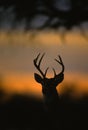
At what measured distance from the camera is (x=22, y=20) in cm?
1791

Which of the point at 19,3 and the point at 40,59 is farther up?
the point at 19,3

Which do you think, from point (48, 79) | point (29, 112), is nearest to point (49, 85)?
point (48, 79)

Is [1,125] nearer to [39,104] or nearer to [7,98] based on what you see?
[39,104]

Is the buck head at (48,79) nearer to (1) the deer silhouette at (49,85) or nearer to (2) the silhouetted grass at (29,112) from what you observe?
(1) the deer silhouette at (49,85)

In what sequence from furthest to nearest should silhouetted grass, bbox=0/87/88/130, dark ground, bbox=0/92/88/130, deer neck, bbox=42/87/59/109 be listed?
silhouetted grass, bbox=0/87/88/130 < dark ground, bbox=0/92/88/130 < deer neck, bbox=42/87/59/109

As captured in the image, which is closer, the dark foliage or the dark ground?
the dark foliage

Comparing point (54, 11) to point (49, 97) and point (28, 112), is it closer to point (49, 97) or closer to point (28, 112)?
point (49, 97)

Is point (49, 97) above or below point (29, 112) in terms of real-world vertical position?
below

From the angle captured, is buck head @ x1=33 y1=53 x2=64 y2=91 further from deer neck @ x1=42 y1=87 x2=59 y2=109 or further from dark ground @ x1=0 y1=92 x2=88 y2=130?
dark ground @ x1=0 y1=92 x2=88 y2=130

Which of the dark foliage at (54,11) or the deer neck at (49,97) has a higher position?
the dark foliage at (54,11)

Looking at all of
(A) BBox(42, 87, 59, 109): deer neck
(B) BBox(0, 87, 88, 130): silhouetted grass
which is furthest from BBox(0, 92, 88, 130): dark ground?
(A) BBox(42, 87, 59, 109): deer neck

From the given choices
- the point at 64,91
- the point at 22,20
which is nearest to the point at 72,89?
the point at 64,91

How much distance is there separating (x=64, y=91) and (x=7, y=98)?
7518mm

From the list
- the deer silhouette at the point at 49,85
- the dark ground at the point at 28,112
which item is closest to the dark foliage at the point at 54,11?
the deer silhouette at the point at 49,85
